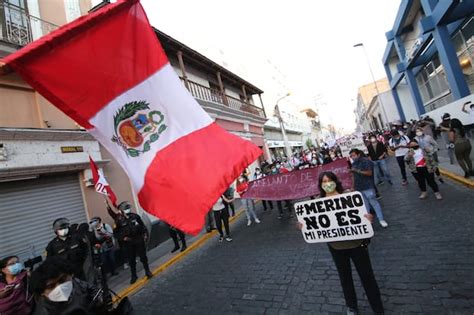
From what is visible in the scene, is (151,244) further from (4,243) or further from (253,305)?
(253,305)

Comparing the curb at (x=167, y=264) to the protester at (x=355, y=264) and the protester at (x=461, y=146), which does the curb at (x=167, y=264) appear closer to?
the protester at (x=355, y=264)

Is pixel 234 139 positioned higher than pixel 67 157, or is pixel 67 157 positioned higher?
pixel 67 157

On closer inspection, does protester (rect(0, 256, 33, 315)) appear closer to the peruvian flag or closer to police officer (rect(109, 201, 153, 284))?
Result: police officer (rect(109, 201, 153, 284))

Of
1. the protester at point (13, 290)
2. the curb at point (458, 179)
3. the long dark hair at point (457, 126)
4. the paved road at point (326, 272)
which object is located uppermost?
the long dark hair at point (457, 126)

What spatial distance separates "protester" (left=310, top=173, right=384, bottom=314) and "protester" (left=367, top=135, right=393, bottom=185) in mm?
6773

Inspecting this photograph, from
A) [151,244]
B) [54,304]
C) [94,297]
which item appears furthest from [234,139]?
[151,244]

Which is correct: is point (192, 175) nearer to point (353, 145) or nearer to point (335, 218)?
point (335, 218)

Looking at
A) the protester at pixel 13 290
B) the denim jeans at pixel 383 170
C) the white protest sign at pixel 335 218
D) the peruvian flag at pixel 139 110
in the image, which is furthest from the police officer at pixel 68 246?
the denim jeans at pixel 383 170

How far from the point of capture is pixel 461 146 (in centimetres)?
714

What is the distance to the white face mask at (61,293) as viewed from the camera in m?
2.63

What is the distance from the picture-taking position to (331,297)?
148 inches

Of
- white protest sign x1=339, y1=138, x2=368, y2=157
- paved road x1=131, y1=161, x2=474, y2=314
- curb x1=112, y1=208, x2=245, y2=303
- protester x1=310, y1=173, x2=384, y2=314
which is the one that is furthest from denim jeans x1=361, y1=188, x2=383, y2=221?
curb x1=112, y1=208, x2=245, y2=303

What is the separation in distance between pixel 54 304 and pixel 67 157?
6.38m

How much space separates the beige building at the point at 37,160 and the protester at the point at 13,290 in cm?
286
